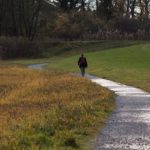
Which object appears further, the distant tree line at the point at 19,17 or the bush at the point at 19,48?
the distant tree line at the point at 19,17

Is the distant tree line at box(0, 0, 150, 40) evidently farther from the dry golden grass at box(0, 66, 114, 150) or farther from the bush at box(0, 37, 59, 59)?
the dry golden grass at box(0, 66, 114, 150)

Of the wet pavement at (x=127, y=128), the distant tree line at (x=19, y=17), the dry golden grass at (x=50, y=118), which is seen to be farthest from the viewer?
the distant tree line at (x=19, y=17)

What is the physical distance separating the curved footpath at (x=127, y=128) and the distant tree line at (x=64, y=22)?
3439 inches

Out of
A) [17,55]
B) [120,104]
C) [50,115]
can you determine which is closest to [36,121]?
[50,115]

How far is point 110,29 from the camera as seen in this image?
111188 mm

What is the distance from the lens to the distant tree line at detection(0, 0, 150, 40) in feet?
357

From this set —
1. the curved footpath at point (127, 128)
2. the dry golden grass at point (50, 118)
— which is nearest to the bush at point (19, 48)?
the dry golden grass at point (50, 118)

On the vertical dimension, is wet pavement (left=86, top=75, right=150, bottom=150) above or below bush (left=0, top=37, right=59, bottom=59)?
above

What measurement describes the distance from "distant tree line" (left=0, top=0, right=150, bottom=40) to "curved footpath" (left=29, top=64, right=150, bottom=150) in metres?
87.3

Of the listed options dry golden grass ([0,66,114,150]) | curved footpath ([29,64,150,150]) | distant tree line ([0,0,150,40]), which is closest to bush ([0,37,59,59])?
distant tree line ([0,0,150,40])

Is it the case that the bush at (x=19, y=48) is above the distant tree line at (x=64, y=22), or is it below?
below

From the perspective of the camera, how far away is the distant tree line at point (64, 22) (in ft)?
357

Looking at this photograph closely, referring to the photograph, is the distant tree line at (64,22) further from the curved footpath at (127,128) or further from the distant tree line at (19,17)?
the curved footpath at (127,128)

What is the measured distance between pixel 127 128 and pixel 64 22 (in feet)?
314
